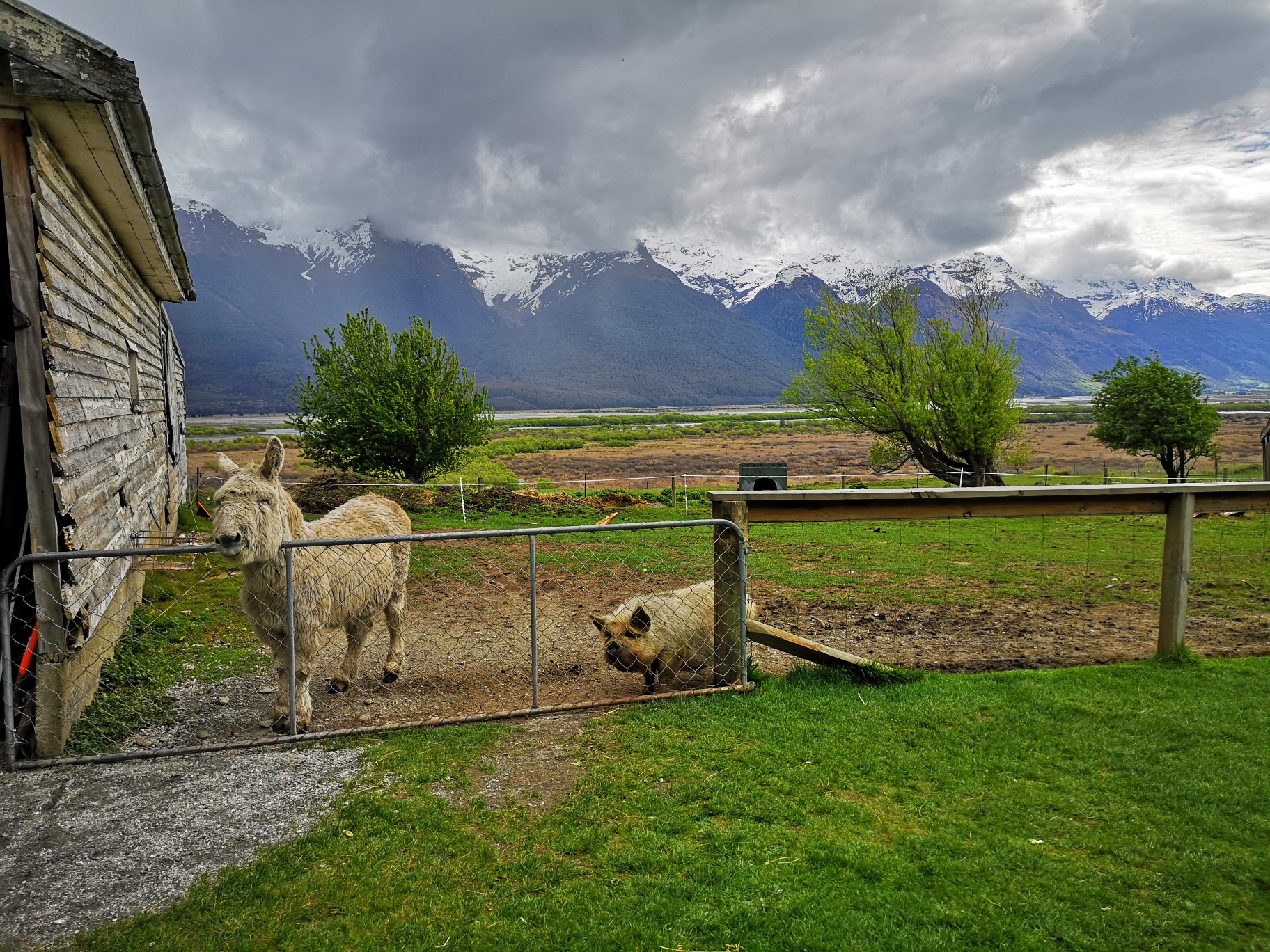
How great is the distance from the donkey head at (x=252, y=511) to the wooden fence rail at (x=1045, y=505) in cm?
341

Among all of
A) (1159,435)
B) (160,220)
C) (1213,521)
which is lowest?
(1213,521)

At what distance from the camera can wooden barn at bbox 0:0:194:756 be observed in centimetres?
441

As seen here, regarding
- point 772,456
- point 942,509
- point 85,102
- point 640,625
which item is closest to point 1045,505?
point 942,509

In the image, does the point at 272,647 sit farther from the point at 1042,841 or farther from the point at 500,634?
the point at 1042,841

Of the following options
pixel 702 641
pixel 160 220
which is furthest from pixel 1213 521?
pixel 160 220

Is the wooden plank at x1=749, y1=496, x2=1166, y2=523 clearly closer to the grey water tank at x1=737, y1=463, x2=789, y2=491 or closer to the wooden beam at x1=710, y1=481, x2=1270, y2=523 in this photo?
the wooden beam at x1=710, y1=481, x2=1270, y2=523

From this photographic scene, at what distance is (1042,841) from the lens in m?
3.27

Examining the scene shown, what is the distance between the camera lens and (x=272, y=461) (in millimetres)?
4922

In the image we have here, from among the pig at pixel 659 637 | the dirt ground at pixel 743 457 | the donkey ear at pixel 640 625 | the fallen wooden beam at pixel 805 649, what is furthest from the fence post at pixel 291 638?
the dirt ground at pixel 743 457

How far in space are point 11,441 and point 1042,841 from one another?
276 inches

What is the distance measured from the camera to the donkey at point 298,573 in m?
4.74

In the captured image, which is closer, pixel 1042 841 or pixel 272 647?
pixel 1042 841

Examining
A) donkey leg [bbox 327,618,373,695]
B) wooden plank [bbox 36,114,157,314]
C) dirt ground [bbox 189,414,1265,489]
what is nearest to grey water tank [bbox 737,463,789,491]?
donkey leg [bbox 327,618,373,695]

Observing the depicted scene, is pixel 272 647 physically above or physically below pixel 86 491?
below
